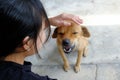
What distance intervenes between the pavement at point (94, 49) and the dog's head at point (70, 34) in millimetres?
256

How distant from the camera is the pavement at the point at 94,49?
2.24 meters

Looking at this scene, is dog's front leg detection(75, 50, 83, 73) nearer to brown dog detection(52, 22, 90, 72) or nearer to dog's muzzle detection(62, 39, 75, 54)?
brown dog detection(52, 22, 90, 72)

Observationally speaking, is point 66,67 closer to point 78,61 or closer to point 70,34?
point 78,61

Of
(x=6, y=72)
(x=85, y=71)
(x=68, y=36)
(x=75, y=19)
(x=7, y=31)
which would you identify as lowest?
(x=85, y=71)

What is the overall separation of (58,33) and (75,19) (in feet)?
1.34

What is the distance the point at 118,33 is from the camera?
8.16 ft

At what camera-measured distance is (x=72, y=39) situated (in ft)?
6.80

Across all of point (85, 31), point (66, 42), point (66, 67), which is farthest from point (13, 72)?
point (66, 67)

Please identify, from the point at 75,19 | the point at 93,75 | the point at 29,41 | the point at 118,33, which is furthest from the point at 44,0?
the point at 29,41

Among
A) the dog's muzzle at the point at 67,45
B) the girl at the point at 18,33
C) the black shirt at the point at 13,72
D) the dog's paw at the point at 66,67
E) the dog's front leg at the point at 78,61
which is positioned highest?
the girl at the point at 18,33

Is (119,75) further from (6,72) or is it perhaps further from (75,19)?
(6,72)

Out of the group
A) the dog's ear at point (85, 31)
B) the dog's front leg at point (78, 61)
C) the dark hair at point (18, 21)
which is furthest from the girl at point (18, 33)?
the dog's front leg at point (78, 61)

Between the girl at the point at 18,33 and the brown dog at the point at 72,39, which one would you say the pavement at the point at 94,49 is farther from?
the girl at the point at 18,33

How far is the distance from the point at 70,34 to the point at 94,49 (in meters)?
0.43
